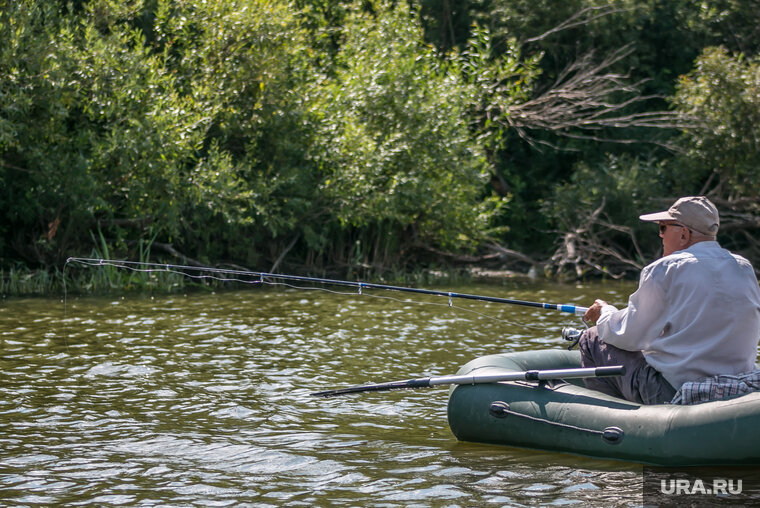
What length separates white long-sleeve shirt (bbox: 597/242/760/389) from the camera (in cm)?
518

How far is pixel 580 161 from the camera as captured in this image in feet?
67.1

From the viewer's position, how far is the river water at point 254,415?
498 centimetres

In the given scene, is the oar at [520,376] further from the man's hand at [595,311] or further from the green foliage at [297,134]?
the green foliage at [297,134]

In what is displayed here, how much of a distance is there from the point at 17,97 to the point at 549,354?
30.3 ft

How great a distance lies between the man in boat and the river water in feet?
2.02

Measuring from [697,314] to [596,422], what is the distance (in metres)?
0.80

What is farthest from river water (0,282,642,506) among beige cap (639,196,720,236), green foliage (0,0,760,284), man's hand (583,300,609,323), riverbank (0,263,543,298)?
green foliage (0,0,760,284)

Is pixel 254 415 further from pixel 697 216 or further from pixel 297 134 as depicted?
pixel 297 134

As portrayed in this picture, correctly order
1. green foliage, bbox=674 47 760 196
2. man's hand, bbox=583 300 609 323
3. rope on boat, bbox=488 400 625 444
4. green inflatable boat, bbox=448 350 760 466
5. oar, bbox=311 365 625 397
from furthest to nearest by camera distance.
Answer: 1. green foliage, bbox=674 47 760 196
2. man's hand, bbox=583 300 609 323
3. oar, bbox=311 365 625 397
4. rope on boat, bbox=488 400 625 444
5. green inflatable boat, bbox=448 350 760 466

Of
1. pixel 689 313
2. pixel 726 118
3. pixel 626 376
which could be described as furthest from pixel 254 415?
pixel 726 118

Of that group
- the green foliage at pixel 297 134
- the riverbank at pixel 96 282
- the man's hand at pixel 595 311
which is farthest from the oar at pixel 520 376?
the green foliage at pixel 297 134

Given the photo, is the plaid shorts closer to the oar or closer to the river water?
the oar

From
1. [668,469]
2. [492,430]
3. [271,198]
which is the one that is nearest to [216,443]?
[492,430]

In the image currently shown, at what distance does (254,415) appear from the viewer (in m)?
6.75
